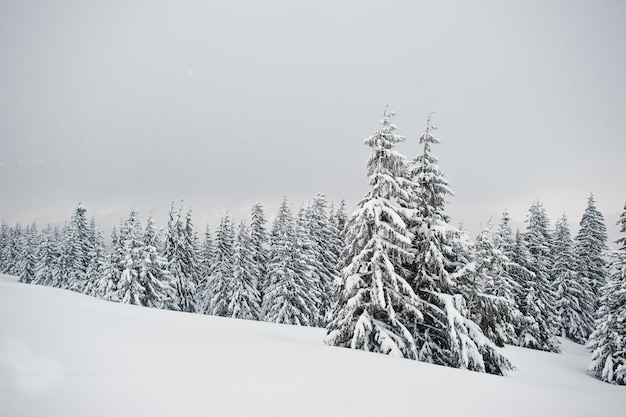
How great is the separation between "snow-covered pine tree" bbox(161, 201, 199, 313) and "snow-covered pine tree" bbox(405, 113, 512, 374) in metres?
30.1

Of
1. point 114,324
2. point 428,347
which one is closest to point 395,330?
point 428,347

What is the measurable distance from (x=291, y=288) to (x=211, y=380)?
81.8 feet

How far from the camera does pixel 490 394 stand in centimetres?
659

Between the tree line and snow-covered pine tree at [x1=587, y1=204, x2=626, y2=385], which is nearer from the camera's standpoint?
snow-covered pine tree at [x1=587, y1=204, x2=626, y2=385]

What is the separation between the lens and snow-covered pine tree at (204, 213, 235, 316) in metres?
33.4

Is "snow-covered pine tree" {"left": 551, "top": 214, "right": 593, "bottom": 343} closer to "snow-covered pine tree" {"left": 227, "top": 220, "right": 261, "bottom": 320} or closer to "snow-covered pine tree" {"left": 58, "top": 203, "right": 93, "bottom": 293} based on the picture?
"snow-covered pine tree" {"left": 227, "top": 220, "right": 261, "bottom": 320}

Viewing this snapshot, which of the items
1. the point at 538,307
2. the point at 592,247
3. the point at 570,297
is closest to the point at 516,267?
the point at 538,307

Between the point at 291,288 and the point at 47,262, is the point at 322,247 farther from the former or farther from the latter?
the point at 47,262

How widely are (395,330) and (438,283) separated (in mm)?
2709

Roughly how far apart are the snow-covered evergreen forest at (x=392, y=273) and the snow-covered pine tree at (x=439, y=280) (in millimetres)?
55

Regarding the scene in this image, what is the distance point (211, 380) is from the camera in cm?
537

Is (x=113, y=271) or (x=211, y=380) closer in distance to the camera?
(x=211, y=380)

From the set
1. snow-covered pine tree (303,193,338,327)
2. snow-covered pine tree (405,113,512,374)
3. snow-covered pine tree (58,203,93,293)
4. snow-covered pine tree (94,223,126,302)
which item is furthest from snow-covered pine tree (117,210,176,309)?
snow-covered pine tree (405,113,512,374)

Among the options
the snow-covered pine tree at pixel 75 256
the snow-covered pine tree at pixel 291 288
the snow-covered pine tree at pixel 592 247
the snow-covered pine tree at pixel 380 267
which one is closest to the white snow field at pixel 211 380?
the snow-covered pine tree at pixel 380 267
